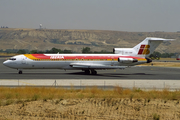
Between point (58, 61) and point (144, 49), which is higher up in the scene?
point (144, 49)

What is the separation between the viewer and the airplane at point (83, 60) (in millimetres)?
44344

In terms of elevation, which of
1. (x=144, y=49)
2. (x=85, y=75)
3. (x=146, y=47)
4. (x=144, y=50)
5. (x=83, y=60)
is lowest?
(x=85, y=75)

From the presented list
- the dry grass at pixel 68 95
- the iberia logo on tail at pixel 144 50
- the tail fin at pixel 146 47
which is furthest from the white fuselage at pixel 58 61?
the dry grass at pixel 68 95

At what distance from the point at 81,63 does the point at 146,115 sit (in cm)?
2628

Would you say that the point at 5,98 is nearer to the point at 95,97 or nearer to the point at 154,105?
the point at 95,97

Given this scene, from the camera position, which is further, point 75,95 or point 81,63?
point 81,63

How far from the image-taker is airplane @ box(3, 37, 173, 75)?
44.3m

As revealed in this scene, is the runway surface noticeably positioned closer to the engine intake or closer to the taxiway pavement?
the taxiway pavement

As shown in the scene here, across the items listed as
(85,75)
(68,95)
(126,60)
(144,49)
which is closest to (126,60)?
(126,60)

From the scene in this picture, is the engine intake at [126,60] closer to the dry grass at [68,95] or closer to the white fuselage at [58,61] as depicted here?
the white fuselage at [58,61]

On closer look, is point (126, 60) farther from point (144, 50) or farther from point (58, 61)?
point (58, 61)

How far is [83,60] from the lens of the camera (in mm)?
45594

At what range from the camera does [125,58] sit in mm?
46062

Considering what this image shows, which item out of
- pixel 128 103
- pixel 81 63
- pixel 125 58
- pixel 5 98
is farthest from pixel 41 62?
Answer: pixel 128 103
